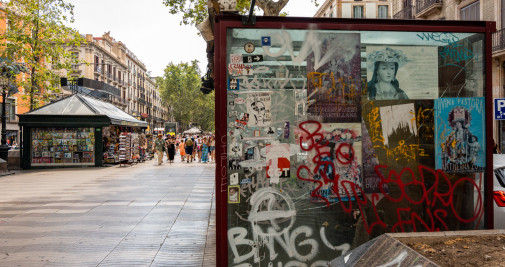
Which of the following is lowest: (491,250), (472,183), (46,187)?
(46,187)

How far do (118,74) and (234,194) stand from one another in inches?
2424

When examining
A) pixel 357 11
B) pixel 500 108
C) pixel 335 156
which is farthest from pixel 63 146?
pixel 357 11

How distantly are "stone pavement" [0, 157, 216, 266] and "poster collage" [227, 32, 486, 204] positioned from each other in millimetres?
1926

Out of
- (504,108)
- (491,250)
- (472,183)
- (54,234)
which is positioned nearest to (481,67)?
(472,183)

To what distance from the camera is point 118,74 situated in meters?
59.7

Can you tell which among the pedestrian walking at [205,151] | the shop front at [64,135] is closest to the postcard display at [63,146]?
the shop front at [64,135]

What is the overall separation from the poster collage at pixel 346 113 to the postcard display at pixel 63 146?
1673 cm

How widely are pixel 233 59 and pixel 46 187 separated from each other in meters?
10.1

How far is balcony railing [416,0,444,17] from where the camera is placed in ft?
70.2

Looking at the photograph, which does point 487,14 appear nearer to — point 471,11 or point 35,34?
point 471,11

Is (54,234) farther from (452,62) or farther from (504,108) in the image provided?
(504,108)

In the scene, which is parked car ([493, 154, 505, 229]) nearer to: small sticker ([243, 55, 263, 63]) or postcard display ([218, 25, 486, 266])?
postcard display ([218, 25, 486, 266])

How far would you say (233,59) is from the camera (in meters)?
3.26

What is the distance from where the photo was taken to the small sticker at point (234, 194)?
10.7 feet
